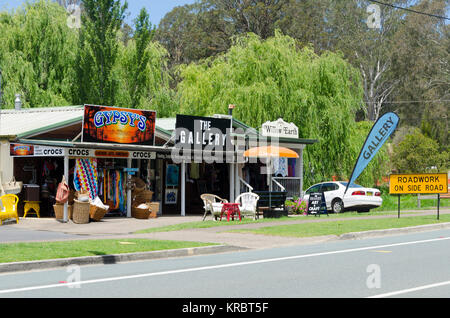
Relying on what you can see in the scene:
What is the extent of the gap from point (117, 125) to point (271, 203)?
623 centimetres

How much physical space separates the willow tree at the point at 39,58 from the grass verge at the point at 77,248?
2260 centimetres

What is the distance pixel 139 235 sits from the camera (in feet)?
60.3

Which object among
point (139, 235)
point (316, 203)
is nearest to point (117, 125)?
point (139, 235)

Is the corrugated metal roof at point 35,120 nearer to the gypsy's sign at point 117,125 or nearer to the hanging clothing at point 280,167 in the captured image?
the gypsy's sign at point 117,125

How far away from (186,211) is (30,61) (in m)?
15.9

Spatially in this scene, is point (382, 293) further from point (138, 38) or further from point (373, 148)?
point (138, 38)

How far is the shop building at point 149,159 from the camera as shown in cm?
2281

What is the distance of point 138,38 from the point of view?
37.5 meters

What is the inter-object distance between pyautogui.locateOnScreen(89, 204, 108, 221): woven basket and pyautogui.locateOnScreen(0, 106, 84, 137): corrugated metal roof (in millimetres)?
3106

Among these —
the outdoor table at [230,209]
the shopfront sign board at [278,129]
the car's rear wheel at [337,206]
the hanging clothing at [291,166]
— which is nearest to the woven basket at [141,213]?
the outdoor table at [230,209]

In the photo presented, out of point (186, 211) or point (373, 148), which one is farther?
point (186, 211)
